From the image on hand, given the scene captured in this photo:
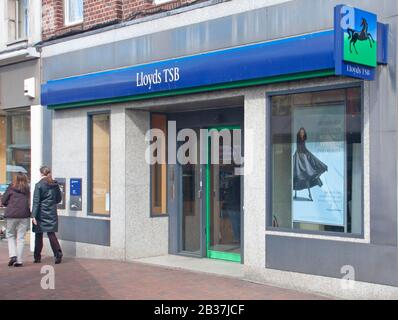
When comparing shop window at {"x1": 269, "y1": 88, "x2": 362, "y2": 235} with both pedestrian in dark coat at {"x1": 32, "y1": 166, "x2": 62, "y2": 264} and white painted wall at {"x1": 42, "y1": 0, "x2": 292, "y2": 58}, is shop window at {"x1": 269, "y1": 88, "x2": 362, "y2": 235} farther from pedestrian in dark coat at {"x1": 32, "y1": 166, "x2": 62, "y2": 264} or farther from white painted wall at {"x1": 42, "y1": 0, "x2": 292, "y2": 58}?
pedestrian in dark coat at {"x1": 32, "y1": 166, "x2": 62, "y2": 264}

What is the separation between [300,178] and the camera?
855 centimetres

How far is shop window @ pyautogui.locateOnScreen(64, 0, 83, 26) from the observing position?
40.2 ft

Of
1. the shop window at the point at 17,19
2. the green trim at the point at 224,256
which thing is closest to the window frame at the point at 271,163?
the green trim at the point at 224,256

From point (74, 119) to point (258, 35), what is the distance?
15.3 ft

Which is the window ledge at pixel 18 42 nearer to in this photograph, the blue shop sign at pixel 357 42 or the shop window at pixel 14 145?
the shop window at pixel 14 145

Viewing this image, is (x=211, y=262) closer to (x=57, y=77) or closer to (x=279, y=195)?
(x=279, y=195)

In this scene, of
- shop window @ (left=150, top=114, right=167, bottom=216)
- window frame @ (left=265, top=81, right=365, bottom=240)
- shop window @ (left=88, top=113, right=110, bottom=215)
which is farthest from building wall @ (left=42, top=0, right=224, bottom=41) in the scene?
window frame @ (left=265, top=81, right=365, bottom=240)

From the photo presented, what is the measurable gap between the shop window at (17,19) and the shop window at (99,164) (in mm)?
3519

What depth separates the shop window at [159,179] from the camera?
37.2 ft

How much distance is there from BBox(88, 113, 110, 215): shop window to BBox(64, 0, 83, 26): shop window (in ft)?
7.04

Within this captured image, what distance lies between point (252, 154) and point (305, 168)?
0.82m

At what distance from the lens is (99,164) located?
38.0 ft

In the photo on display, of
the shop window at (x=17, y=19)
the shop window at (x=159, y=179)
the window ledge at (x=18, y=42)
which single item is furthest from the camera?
the shop window at (x=17, y=19)

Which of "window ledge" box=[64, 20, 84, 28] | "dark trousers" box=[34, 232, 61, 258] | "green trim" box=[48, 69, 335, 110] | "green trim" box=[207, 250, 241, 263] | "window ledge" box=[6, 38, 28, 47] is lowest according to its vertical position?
"green trim" box=[207, 250, 241, 263]
